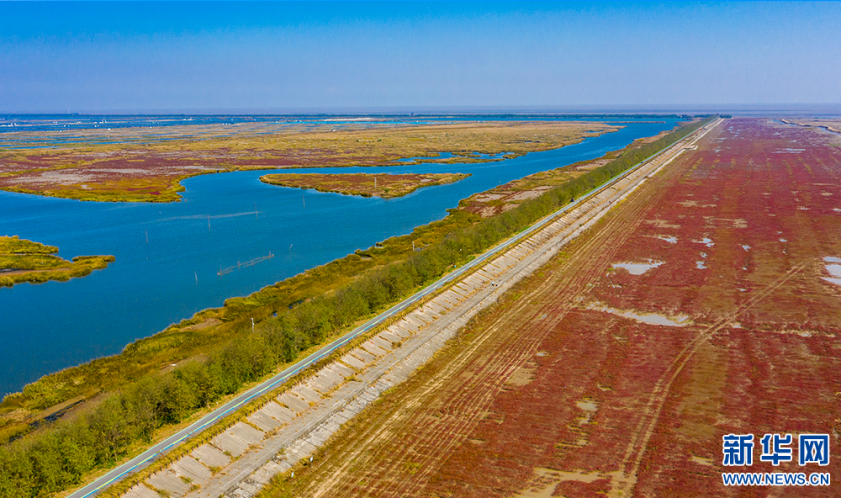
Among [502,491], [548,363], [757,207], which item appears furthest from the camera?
[757,207]

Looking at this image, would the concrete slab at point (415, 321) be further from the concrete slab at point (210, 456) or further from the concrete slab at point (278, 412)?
the concrete slab at point (210, 456)

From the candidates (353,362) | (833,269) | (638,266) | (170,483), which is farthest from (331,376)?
(833,269)

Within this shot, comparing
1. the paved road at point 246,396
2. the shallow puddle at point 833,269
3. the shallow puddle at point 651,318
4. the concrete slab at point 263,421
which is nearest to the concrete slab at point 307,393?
the paved road at point 246,396

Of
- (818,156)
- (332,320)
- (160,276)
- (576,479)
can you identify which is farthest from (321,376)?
(818,156)

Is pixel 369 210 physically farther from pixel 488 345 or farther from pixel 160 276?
pixel 488 345

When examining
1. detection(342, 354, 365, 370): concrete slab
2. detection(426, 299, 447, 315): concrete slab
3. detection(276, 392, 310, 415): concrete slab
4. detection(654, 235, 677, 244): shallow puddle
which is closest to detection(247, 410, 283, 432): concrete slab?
detection(276, 392, 310, 415): concrete slab

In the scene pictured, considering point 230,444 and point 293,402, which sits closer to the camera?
point 230,444

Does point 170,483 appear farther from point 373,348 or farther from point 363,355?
point 373,348
